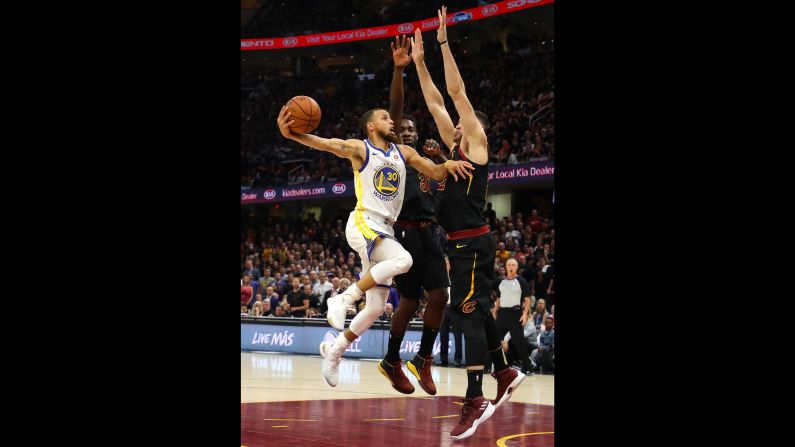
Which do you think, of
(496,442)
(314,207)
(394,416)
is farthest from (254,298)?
(496,442)

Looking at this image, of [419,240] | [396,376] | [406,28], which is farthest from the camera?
[406,28]

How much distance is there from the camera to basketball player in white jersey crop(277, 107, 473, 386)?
23.2 feet

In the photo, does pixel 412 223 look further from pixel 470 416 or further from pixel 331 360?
pixel 470 416

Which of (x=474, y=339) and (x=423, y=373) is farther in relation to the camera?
(x=423, y=373)

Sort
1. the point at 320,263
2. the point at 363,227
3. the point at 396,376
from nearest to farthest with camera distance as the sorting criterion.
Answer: the point at 363,227 → the point at 396,376 → the point at 320,263

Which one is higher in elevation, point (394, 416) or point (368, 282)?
point (368, 282)

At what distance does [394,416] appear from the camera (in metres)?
7.80

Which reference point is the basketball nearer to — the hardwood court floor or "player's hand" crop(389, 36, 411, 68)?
"player's hand" crop(389, 36, 411, 68)

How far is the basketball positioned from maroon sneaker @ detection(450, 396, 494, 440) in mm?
2548

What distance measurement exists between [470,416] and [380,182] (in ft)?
7.05

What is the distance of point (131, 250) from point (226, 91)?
2.74ft

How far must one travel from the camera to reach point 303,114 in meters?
6.83

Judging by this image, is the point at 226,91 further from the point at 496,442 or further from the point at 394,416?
the point at 394,416

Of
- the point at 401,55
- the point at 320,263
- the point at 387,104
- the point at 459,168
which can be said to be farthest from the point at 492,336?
the point at 387,104
